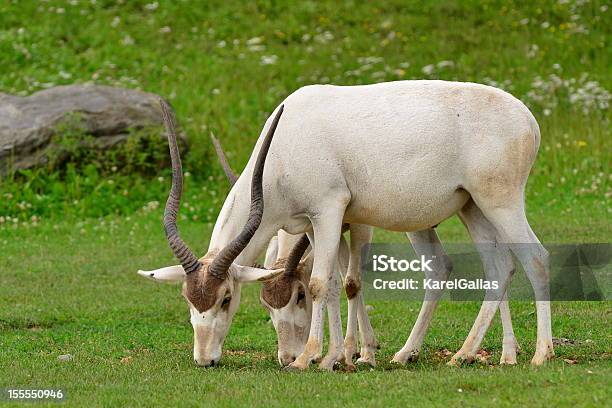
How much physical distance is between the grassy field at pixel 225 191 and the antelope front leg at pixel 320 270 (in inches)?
13.1

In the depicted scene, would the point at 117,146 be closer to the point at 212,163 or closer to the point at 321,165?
the point at 212,163

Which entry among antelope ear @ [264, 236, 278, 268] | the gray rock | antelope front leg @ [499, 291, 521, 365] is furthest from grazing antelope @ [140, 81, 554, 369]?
the gray rock

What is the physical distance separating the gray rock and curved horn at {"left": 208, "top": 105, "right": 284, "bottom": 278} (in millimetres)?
10104

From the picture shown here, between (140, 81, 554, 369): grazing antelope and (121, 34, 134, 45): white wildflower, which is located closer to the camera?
(140, 81, 554, 369): grazing antelope

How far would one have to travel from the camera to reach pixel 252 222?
30.5 ft

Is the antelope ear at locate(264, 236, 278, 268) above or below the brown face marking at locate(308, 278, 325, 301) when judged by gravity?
below

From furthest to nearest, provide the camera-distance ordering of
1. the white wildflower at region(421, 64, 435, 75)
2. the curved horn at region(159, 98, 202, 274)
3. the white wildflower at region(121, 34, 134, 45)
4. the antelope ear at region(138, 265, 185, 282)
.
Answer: the white wildflower at region(121, 34, 134, 45) → the white wildflower at region(421, 64, 435, 75) → the antelope ear at region(138, 265, 185, 282) → the curved horn at region(159, 98, 202, 274)

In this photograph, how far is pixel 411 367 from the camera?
32.1 feet

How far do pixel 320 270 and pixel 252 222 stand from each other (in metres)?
0.70

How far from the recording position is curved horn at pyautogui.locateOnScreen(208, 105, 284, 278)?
9.16 m

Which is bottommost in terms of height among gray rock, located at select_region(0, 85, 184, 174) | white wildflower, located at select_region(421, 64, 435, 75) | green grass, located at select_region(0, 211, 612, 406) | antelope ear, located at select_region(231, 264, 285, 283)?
white wildflower, located at select_region(421, 64, 435, 75)

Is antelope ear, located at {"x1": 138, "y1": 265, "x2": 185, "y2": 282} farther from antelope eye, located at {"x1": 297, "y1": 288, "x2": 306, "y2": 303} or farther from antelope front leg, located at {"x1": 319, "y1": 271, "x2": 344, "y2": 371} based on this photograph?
antelope front leg, located at {"x1": 319, "y1": 271, "x2": 344, "y2": 371}

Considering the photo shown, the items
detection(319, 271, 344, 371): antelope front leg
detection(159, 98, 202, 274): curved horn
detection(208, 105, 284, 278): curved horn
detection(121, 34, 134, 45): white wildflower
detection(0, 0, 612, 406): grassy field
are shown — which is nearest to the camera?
detection(0, 0, 612, 406): grassy field

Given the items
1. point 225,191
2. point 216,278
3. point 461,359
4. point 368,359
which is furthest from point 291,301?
point 225,191
